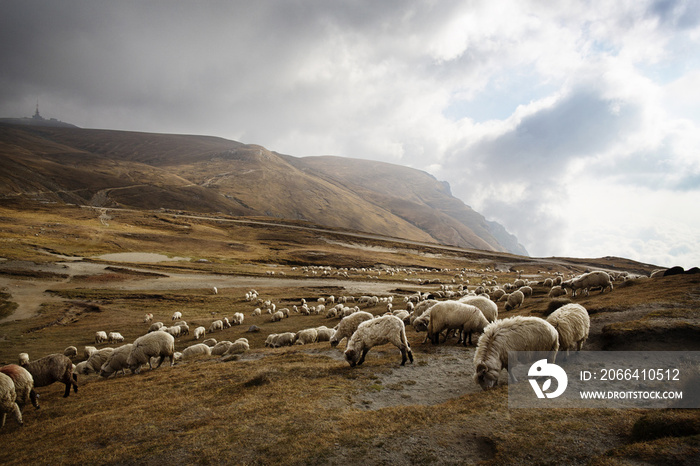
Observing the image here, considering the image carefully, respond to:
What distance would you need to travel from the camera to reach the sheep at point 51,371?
12547mm

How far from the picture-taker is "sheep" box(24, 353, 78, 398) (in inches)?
494

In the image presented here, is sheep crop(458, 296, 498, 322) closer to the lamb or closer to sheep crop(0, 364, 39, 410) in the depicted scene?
sheep crop(0, 364, 39, 410)

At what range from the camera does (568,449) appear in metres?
6.24

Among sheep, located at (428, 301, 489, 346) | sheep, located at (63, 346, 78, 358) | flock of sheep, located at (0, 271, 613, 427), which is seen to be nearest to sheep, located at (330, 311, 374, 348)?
flock of sheep, located at (0, 271, 613, 427)

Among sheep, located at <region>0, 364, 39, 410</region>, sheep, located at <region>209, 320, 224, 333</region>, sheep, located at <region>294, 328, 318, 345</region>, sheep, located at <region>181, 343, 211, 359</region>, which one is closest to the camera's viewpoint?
sheep, located at <region>0, 364, 39, 410</region>

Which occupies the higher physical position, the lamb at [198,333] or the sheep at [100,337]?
the lamb at [198,333]

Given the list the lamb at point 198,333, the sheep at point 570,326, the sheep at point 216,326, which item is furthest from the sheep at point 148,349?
the sheep at point 570,326

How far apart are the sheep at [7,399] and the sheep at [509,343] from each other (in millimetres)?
15589

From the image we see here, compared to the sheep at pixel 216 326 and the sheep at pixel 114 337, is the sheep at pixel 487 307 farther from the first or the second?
the sheep at pixel 114 337

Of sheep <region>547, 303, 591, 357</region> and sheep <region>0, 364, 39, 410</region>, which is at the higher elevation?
sheep <region>547, 303, 591, 357</region>

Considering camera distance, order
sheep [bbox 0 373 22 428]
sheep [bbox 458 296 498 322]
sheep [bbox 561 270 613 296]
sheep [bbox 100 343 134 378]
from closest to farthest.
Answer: sheep [bbox 0 373 22 428] < sheep [bbox 100 343 134 378] < sheep [bbox 458 296 498 322] < sheep [bbox 561 270 613 296]

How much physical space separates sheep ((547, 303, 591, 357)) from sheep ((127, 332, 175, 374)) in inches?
732

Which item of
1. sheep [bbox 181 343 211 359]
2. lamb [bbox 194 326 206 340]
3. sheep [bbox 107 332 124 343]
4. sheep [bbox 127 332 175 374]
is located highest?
sheep [bbox 127 332 175 374]

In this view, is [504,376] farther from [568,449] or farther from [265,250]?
[265,250]
